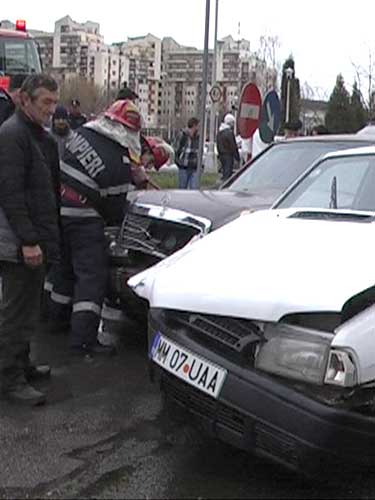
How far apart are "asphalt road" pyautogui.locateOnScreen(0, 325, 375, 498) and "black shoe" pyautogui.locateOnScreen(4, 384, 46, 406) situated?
6cm

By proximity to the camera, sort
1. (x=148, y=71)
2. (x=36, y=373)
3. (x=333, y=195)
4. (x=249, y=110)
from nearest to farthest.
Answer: (x=333, y=195) < (x=36, y=373) < (x=249, y=110) < (x=148, y=71)

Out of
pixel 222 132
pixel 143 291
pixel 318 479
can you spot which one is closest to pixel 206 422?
pixel 318 479

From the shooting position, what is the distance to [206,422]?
4.02m

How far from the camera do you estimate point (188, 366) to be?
404 centimetres

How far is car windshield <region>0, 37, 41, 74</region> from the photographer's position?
62.7 ft

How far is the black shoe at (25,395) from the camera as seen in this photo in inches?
207

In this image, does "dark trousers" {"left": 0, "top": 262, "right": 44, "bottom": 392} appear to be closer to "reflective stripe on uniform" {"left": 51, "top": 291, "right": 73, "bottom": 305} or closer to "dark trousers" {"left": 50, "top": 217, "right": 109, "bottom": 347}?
"dark trousers" {"left": 50, "top": 217, "right": 109, "bottom": 347}

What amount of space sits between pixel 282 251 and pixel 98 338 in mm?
3098

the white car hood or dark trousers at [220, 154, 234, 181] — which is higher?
the white car hood

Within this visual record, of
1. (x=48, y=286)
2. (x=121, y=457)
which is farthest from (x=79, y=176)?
(x=121, y=457)

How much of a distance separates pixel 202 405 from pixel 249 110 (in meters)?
8.88

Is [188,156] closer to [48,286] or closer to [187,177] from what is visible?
[187,177]

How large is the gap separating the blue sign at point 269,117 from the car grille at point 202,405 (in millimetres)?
8139

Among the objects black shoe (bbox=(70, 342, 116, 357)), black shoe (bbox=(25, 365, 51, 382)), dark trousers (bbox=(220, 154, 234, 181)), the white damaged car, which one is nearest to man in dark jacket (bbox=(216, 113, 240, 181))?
dark trousers (bbox=(220, 154, 234, 181))
